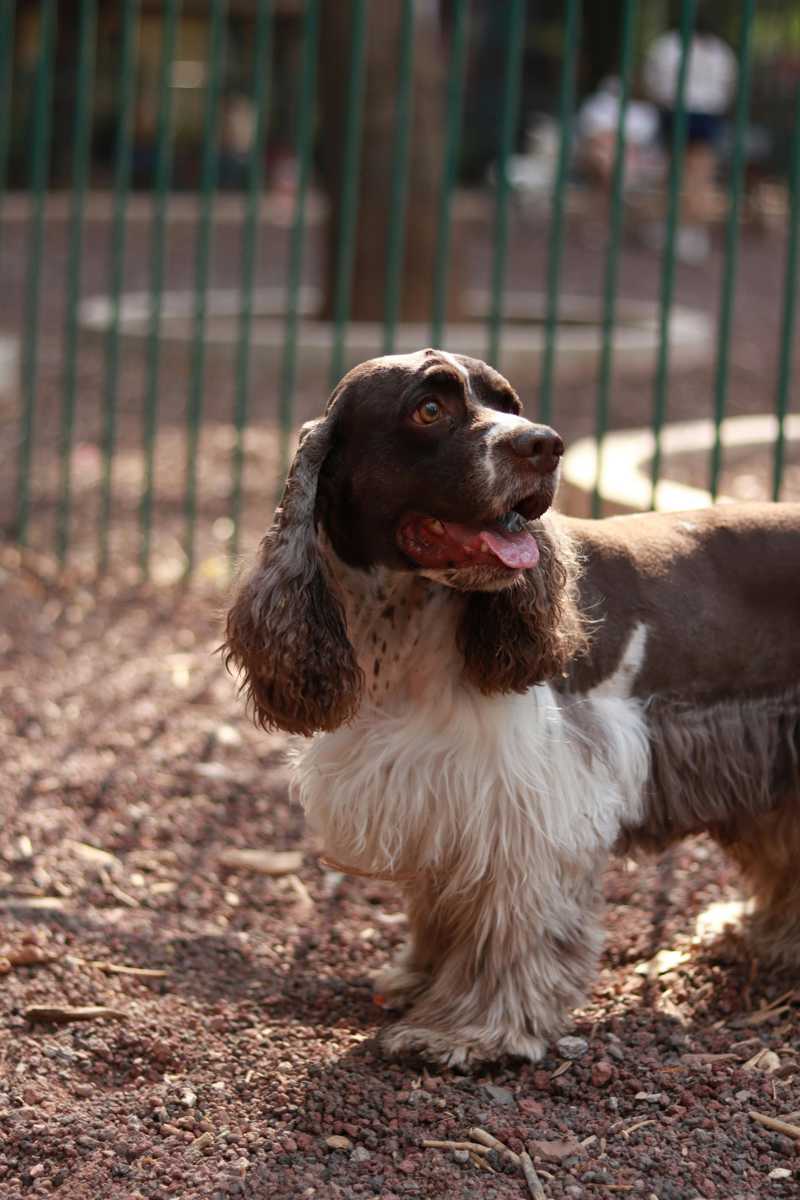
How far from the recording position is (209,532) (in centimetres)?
778

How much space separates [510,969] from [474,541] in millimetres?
945

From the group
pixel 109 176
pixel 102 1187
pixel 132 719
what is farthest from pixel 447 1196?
pixel 109 176

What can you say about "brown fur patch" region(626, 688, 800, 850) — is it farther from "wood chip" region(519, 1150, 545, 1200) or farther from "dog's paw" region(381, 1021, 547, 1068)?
"wood chip" region(519, 1150, 545, 1200)

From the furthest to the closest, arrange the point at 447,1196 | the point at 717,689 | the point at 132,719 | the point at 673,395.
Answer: the point at 673,395 < the point at 132,719 < the point at 717,689 < the point at 447,1196

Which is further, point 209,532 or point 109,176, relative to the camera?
point 109,176

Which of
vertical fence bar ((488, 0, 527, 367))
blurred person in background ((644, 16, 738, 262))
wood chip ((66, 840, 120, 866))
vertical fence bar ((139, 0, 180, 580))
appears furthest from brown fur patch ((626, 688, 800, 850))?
blurred person in background ((644, 16, 738, 262))

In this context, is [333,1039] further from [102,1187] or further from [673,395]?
[673,395]

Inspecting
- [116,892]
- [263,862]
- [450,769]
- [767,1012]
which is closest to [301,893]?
[263,862]

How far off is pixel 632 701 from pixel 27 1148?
60.4 inches

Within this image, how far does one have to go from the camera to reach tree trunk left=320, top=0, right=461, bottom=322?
33.5ft

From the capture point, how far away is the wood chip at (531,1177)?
3031 millimetres

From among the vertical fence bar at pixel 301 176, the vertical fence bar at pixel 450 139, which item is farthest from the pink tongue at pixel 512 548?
the vertical fence bar at pixel 301 176

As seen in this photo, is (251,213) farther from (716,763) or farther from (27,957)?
(716,763)

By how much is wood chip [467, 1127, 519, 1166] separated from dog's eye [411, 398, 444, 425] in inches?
53.3
